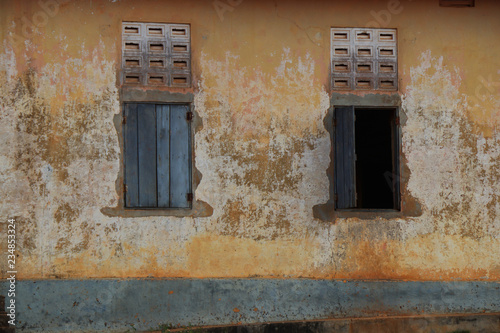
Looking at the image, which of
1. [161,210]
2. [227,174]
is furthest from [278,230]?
[161,210]

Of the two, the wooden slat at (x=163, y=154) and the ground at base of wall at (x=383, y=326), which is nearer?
the ground at base of wall at (x=383, y=326)

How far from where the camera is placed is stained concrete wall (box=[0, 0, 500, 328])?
633cm

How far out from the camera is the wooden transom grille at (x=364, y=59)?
269 inches

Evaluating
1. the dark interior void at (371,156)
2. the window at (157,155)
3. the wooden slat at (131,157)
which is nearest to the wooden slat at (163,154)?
the window at (157,155)

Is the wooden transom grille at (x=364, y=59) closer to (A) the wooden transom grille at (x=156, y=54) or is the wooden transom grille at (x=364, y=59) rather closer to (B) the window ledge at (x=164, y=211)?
(A) the wooden transom grille at (x=156, y=54)

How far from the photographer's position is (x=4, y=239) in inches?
245

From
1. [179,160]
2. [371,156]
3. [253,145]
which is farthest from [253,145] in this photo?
[371,156]

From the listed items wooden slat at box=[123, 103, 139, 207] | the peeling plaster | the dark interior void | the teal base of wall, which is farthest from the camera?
the dark interior void

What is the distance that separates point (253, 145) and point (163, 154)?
105cm

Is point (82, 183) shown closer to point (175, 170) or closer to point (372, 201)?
point (175, 170)

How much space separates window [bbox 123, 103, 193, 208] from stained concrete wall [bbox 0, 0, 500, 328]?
0.14m

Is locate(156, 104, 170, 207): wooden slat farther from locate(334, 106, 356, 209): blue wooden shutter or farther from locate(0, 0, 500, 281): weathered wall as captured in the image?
locate(334, 106, 356, 209): blue wooden shutter

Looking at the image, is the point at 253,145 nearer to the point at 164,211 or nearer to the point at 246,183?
the point at 246,183

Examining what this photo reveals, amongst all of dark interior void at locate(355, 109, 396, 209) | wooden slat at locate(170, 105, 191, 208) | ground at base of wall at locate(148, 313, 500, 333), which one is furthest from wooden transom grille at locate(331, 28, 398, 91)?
ground at base of wall at locate(148, 313, 500, 333)
